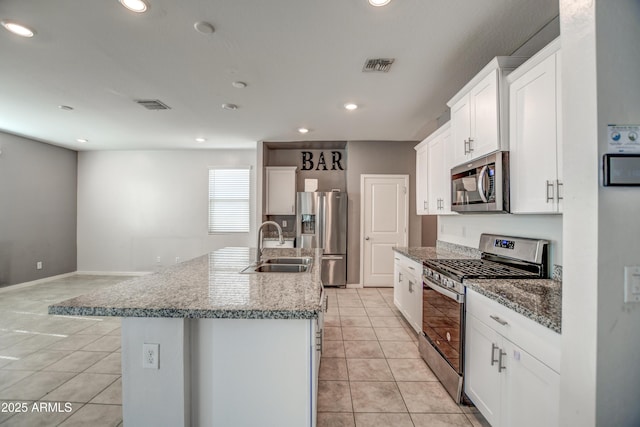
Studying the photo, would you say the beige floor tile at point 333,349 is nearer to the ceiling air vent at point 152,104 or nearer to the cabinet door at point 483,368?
the cabinet door at point 483,368

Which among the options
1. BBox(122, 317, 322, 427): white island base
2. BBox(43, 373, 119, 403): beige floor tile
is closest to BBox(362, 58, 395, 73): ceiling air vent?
BBox(122, 317, 322, 427): white island base

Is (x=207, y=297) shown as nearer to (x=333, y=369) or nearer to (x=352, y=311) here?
(x=333, y=369)

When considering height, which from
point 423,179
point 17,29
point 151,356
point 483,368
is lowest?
point 483,368

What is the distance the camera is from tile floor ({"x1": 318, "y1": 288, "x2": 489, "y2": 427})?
71.4 inches

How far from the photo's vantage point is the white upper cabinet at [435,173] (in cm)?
296

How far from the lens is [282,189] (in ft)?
17.1

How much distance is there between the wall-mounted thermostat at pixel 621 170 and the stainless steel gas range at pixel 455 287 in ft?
3.41

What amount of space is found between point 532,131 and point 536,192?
0.38 meters

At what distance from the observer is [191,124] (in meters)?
4.23

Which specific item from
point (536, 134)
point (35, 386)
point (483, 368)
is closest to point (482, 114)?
point (536, 134)

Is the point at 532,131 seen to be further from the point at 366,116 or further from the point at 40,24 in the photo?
the point at 40,24

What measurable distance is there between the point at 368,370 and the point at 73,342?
9.70 ft

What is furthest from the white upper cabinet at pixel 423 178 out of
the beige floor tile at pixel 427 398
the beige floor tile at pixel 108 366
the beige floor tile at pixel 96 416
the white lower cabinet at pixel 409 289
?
the beige floor tile at pixel 108 366

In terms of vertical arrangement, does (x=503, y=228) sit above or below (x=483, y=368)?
above
